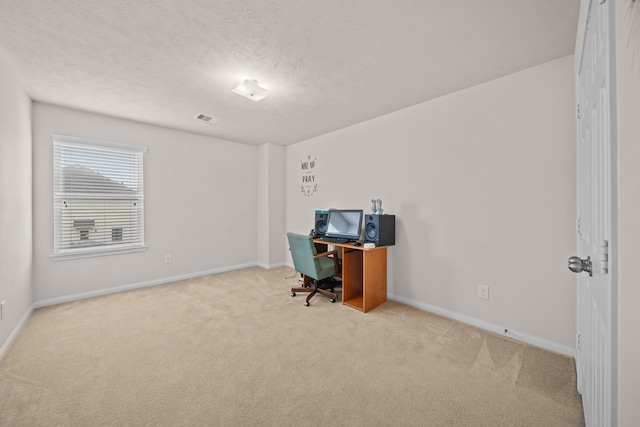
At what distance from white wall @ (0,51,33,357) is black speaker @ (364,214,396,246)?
3332 millimetres

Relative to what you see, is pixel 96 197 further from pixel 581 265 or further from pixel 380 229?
pixel 581 265

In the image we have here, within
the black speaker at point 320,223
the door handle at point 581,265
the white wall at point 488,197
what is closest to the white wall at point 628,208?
the door handle at point 581,265

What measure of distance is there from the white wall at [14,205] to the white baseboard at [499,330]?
3854mm

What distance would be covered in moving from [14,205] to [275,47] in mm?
2774

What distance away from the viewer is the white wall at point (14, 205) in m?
2.14

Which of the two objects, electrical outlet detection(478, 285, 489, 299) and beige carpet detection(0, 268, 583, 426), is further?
electrical outlet detection(478, 285, 489, 299)

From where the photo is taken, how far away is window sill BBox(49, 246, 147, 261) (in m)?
3.20

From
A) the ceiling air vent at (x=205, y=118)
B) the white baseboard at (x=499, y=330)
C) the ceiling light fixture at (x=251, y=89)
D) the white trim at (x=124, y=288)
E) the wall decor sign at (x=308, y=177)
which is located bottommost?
the white baseboard at (x=499, y=330)

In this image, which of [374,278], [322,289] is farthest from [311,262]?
[374,278]

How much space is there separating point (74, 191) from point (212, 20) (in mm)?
3035

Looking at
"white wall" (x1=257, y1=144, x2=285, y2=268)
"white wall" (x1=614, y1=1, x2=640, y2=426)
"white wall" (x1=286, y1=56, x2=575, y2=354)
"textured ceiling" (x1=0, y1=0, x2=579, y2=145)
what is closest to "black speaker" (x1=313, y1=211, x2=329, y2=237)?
"white wall" (x1=286, y1=56, x2=575, y2=354)

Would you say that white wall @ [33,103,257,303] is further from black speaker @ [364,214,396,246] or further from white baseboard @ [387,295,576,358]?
white baseboard @ [387,295,576,358]

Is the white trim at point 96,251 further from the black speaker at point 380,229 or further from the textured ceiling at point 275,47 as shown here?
the black speaker at point 380,229

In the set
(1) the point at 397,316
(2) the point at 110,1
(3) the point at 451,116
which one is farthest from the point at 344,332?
(2) the point at 110,1
